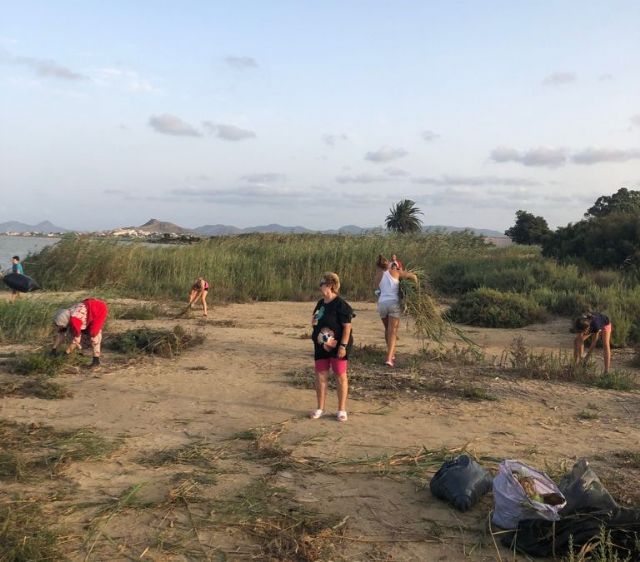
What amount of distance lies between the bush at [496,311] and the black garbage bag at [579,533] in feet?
32.4

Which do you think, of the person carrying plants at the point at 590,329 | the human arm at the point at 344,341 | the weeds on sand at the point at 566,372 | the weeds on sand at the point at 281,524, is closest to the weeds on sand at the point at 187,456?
the weeds on sand at the point at 281,524

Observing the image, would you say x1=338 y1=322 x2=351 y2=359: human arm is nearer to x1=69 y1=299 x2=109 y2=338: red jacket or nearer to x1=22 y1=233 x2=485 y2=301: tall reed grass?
x1=69 y1=299 x2=109 y2=338: red jacket

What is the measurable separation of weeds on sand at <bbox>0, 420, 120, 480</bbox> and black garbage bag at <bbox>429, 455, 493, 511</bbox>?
8.74ft

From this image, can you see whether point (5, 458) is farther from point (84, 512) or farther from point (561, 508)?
point (561, 508)

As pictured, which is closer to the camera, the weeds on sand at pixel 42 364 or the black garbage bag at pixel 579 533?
the black garbage bag at pixel 579 533

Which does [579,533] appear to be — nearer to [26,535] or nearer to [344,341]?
[344,341]

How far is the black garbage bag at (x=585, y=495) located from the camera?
11.7 ft

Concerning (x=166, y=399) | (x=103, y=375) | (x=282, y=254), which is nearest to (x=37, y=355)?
(x=103, y=375)

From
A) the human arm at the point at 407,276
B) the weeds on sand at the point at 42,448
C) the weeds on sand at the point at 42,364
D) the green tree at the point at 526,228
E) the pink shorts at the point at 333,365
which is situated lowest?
the weeds on sand at the point at 42,448

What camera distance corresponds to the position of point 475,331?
41.1ft

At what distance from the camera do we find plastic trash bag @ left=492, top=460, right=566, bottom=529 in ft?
11.9

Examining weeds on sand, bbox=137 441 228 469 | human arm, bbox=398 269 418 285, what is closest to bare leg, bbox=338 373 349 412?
weeds on sand, bbox=137 441 228 469

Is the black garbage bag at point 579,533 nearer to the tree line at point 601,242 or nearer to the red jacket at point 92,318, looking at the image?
the red jacket at point 92,318

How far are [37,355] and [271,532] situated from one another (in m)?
5.37
